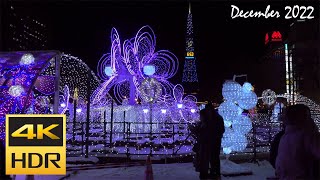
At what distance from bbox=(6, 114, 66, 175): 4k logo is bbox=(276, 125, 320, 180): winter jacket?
3233 millimetres

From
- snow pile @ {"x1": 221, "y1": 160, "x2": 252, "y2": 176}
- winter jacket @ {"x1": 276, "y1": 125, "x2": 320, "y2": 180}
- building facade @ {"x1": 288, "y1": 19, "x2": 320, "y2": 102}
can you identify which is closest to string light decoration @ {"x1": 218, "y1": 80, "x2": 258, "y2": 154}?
snow pile @ {"x1": 221, "y1": 160, "x2": 252, "y2": 176}

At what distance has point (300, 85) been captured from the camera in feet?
190

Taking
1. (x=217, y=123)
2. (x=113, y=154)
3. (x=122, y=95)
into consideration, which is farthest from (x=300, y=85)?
(x=217, y=123)

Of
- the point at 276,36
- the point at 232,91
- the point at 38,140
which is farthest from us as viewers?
the point at 276,36

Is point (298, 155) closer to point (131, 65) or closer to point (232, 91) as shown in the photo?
point (232, 91)

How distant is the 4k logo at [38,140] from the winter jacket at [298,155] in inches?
127

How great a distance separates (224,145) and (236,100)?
1122 millimetres

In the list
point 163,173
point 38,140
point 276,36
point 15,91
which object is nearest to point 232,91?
point 163,173

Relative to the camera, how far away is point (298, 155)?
4145 millimetres

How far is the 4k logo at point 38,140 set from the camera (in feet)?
20.0

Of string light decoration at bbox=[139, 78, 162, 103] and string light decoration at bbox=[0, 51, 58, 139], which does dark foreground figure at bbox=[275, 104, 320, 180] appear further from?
string light decoration at bbox=[139, 78, 162, 103]

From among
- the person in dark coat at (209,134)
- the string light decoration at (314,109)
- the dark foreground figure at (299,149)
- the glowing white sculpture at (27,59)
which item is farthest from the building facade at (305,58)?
the dark foreground figure at (299,149)

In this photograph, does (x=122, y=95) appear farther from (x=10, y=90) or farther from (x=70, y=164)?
(x=10, y=90)

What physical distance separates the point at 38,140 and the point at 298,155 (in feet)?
12.0
